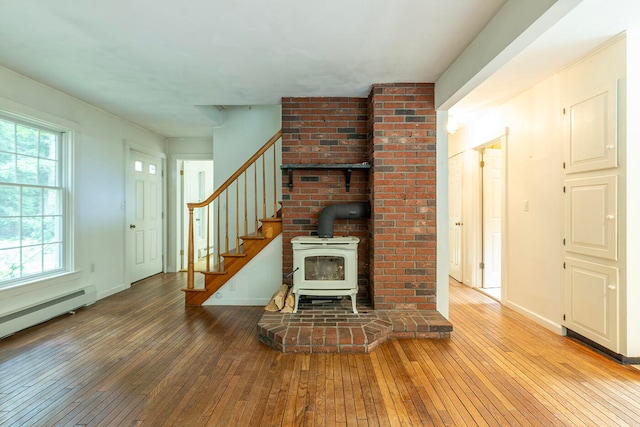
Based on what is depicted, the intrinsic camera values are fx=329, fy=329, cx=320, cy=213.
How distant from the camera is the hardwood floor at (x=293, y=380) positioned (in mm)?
1885

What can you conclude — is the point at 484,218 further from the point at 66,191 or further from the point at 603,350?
the point at 66,191

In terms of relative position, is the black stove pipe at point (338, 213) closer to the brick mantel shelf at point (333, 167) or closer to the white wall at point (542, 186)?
the brick mantel shelf at point (333, 167)

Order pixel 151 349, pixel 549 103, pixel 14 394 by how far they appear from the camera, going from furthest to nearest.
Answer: pixel 549 103
pixel 151 349
pixel 14 394

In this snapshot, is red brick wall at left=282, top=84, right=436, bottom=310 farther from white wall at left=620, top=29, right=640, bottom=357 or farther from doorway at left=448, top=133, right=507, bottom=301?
doorway at left=448, top=133, right=507, bottom=301

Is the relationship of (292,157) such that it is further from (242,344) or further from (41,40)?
(41,40)

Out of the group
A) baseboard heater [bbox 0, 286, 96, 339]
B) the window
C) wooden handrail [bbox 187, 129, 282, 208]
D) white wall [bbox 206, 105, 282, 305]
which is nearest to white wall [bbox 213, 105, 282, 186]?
white wall [bbox 206, 105, 282, 305]

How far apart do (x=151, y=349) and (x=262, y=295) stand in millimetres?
1461

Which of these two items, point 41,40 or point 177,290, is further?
point 177,290

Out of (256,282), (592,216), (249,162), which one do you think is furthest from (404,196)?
(256,282)

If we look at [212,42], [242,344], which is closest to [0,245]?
[242,344]

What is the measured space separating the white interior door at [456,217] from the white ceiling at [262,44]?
74.1 inches

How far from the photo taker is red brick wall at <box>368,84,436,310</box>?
11.3 ft

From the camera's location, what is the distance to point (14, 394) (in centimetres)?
210

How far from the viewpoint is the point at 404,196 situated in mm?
3463
